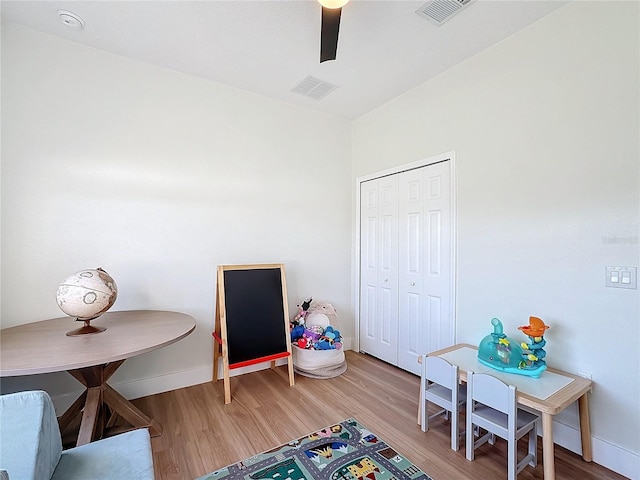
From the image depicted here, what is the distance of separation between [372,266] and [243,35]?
2.45 meters

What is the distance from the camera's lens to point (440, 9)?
195cm

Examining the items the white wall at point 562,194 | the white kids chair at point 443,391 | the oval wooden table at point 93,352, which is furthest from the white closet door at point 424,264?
the oval wooden table at point 93,352

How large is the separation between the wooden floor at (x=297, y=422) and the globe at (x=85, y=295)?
92 centimetres

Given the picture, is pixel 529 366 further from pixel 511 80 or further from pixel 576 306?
pixel 511 80

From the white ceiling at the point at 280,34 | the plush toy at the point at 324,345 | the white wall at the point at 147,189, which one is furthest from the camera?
the plush toy at the point at 324,345

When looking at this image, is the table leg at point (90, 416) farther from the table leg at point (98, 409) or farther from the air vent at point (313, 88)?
the air vent at point (313, 88)

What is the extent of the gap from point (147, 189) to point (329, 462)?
2.41 m

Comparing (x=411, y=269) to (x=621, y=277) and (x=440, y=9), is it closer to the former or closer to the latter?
(x=621, y=277)

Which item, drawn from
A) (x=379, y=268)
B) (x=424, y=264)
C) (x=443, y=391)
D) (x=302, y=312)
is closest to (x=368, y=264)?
(x=379, y=268)

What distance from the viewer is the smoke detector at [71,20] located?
6.66ft

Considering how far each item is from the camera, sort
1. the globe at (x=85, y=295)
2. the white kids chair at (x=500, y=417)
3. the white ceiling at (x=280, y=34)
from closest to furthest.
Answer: the white kids chair at (x=500, y=417), the globe at (x=85, y=295), the white ceiling at (x=280, y=34)

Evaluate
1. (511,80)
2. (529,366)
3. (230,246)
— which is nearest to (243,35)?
(230,246)

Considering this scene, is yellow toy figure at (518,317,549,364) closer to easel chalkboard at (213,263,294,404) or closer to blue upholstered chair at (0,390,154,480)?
easel chalkboard at (213,263,294,404)

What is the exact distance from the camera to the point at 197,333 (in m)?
2.80
